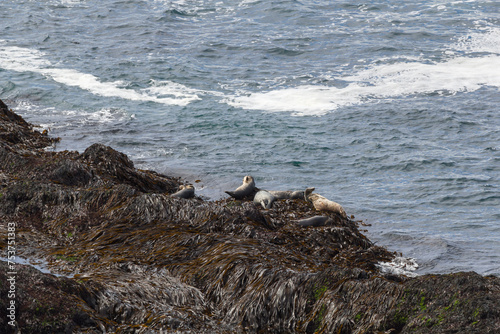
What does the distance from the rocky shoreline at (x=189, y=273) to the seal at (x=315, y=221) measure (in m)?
0.09

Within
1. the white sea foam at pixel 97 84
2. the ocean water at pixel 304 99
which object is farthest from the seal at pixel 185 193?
the white sea foam at pixel 97 84

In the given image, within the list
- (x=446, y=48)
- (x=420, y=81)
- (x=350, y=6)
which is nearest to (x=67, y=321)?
(x=420, y=81)

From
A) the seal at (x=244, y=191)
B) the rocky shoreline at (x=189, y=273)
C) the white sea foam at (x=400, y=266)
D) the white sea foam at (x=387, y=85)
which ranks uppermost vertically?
the rocky shoreline at (x=189, y=273)

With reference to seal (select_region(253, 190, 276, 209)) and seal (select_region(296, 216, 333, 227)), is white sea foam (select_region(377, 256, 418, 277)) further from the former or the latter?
seal (select_region(253, 190, 276, 209))

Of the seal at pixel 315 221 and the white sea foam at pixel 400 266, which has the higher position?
the seal at pixel 315 221

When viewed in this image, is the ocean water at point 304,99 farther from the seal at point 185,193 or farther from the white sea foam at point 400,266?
the seal at point 185,193

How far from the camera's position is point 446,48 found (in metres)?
21.5

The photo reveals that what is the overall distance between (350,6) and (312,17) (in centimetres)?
307

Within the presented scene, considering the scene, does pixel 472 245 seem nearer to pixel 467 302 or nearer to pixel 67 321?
pixel 467 302

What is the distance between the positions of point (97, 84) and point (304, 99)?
728cm

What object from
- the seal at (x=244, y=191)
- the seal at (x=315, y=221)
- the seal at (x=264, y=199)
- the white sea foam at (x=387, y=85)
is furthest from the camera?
the white sea foam at (x=387, y=85)

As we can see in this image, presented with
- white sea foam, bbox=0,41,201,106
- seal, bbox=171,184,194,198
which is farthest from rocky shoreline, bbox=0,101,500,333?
white sea foam, bbox=0,41,201,106

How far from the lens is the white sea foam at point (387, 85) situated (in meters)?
17.0

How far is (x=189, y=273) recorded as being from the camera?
553 centimetres
